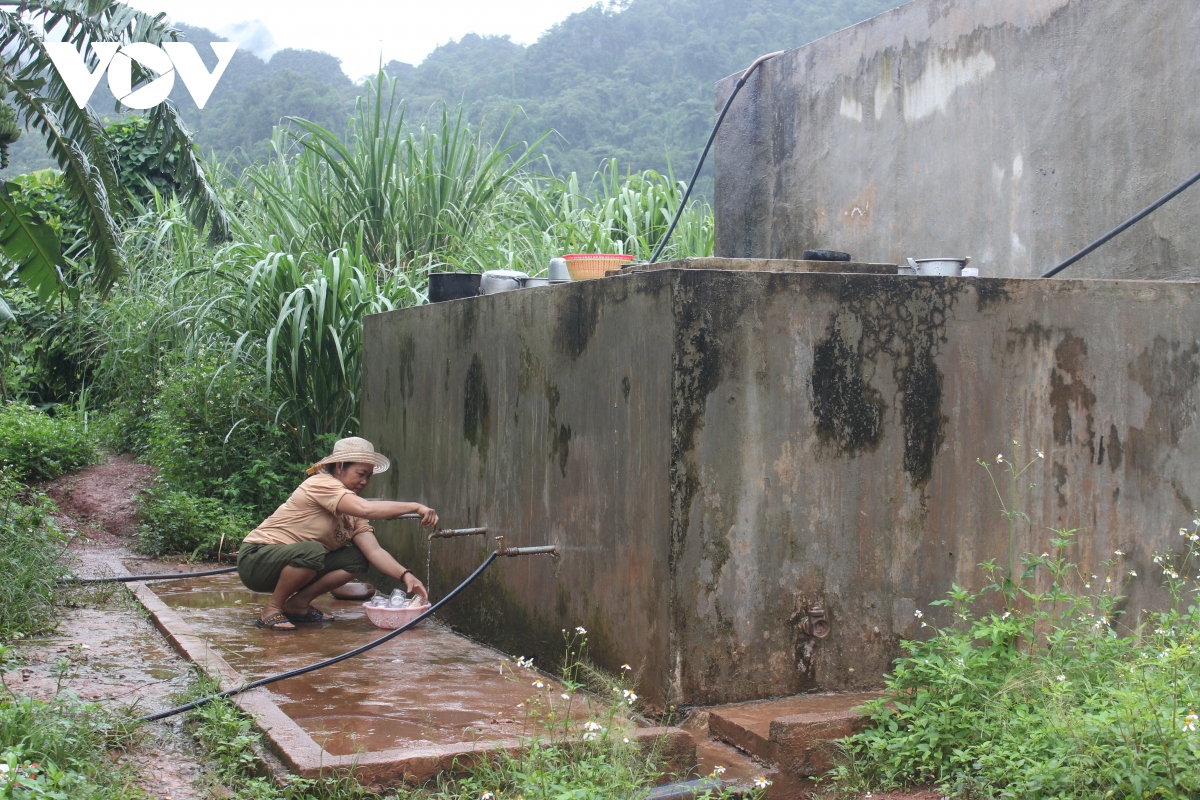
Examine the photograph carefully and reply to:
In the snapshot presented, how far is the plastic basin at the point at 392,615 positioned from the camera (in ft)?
17.8

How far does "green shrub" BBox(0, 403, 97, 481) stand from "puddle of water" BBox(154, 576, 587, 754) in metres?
4.23

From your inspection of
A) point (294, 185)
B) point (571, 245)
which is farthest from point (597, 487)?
point (294, 185)

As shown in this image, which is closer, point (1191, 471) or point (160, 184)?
point (1191, 471)

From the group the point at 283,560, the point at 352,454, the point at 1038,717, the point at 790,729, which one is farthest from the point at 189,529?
the point at 1038,717

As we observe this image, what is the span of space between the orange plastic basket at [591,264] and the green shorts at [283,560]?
1.89 m

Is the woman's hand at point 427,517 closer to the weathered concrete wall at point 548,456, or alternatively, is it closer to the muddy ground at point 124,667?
the weathered concrete wall at point 548,456

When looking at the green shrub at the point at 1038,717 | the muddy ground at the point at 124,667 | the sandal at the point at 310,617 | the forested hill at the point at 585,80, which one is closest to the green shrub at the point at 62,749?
the muddy ground at the point at 124,667

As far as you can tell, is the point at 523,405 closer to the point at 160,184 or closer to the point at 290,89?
the point at 160,184

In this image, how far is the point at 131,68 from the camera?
7488 mm

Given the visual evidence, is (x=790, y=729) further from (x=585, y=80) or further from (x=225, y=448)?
(x=585, y=80)

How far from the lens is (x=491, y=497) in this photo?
17.5 feet

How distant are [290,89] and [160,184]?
9.50 meters

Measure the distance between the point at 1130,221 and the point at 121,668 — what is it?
15.4 ft

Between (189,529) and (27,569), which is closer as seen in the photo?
(27,569)
